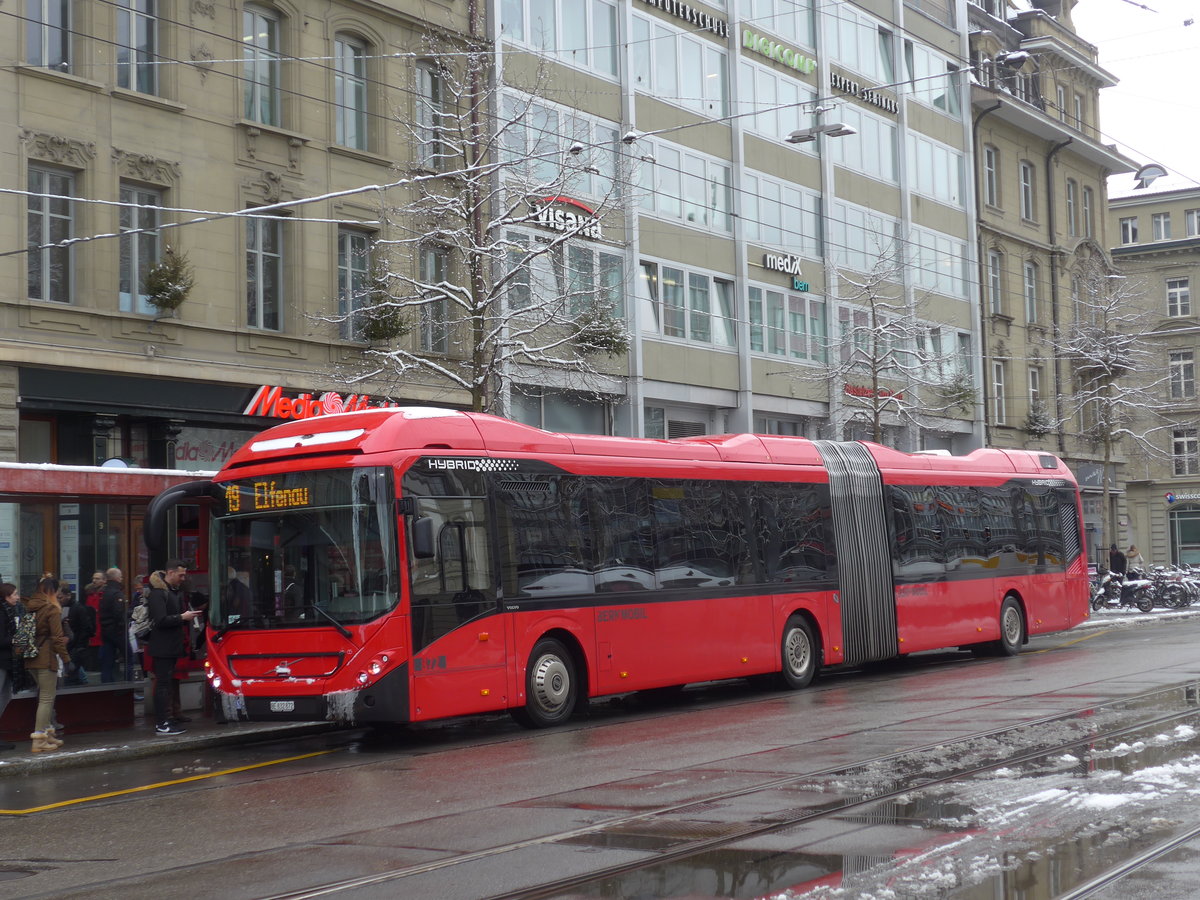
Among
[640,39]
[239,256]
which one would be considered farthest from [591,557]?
[640,39]

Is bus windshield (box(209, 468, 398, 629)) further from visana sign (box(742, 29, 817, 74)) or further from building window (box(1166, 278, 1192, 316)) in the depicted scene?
building window (box(1166, 278, 1192, 316))

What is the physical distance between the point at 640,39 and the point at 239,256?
12877 mm

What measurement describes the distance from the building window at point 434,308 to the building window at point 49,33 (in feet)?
21.5

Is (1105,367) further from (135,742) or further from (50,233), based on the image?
(135,742)

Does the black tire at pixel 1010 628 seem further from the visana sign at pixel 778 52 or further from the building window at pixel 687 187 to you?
the visana sign at pixel 778 52

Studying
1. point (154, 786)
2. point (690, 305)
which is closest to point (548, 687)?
point (154, 786)

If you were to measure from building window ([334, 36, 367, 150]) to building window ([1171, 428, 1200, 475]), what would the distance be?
52.8 meters

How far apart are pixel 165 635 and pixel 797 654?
26.8ft

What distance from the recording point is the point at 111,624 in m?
16.6

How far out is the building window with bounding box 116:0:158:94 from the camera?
75.9 feet

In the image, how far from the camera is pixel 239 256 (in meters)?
24.8

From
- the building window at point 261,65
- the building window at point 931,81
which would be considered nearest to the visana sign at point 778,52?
the building window at point 931,81

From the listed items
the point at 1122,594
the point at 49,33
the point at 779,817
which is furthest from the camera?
the point at 1122,594

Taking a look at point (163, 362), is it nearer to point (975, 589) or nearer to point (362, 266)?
point (362, 266)
